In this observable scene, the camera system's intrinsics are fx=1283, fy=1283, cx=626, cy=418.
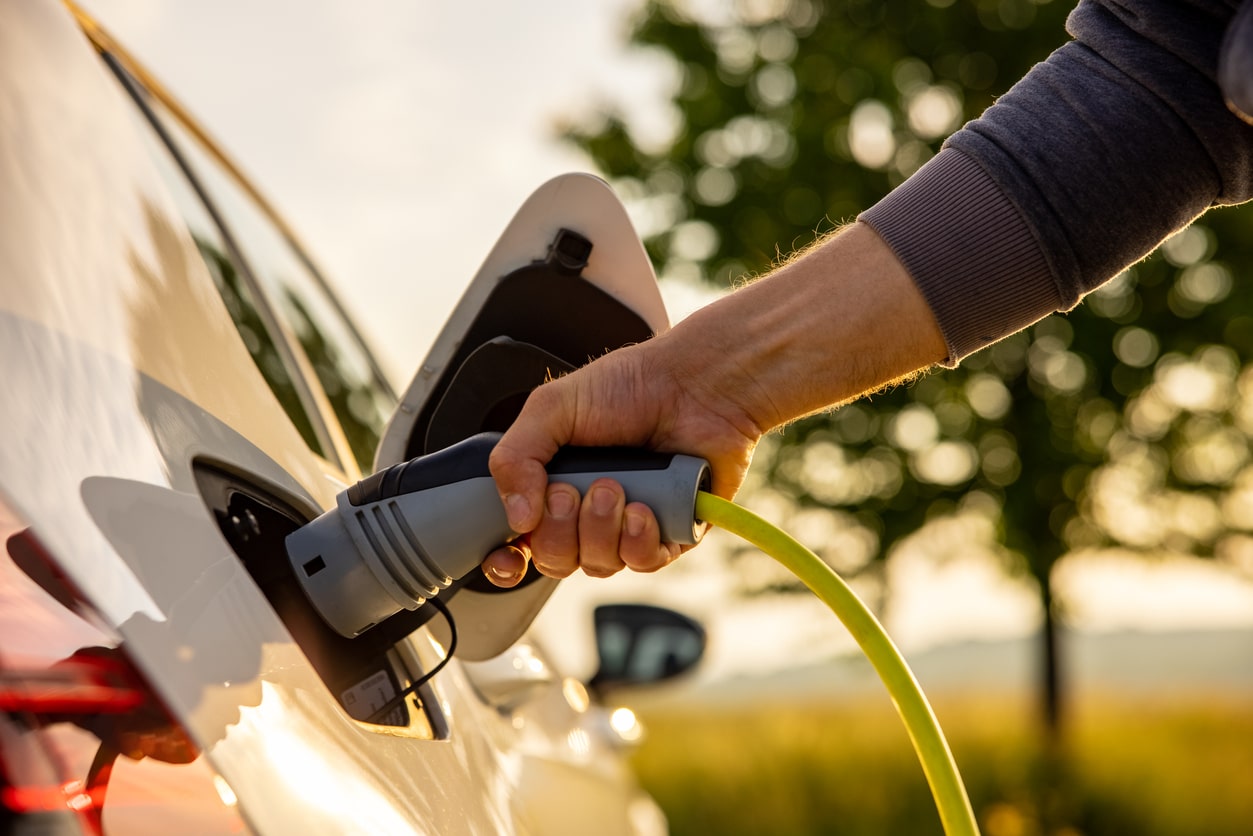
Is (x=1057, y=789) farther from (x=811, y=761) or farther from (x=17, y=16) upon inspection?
(x=17, y=16)

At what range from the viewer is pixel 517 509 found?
1473mm

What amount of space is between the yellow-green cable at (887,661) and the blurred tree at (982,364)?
8.02 metres

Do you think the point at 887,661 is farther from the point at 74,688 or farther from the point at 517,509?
the point at 74,688

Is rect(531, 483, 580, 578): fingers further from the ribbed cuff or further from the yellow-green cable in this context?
the ribbed cuff

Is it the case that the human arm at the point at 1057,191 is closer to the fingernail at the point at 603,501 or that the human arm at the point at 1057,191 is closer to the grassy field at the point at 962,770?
the fingernail at the point at 603,501

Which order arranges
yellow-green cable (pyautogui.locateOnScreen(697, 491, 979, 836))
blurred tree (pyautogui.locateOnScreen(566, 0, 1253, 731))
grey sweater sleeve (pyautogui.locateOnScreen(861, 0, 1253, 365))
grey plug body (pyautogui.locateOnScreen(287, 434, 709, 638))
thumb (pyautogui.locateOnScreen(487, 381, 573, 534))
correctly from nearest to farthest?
grey plug body (pyautogui.locateOnScreen(287, 434, 709, 638)), thumb (pyautogui.locateOnScreen(487, 381, 573, 534)), yellow-green cable (pyautogui.locateOnScreen(697, 491, 979, 836)), grey sweater sleeve (pyautogui.locateOnScreen(861, 0, 1253, 365)), blurred tree (pyautogui.locateOnScreen(566, 0, 1253, 731))

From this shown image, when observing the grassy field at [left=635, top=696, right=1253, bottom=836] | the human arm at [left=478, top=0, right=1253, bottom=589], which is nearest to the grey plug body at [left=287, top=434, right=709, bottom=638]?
the human arm at [left=478, top=0, right=1253, bottom=589]

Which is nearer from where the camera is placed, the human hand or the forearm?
the human hand

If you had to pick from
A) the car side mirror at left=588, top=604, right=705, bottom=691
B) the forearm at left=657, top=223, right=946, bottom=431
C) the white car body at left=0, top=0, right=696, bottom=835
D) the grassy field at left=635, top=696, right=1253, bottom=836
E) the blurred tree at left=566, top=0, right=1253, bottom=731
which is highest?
the white car body at left=0, top=0, right=696, bottom=835

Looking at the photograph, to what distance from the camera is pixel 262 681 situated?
1.04 metres

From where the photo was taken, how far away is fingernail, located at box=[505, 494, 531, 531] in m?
1.47

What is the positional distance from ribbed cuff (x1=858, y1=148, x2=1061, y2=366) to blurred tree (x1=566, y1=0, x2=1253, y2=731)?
7.69 meters

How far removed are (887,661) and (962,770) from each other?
807 centimetres

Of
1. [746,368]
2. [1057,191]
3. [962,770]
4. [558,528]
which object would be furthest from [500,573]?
[962,770]
